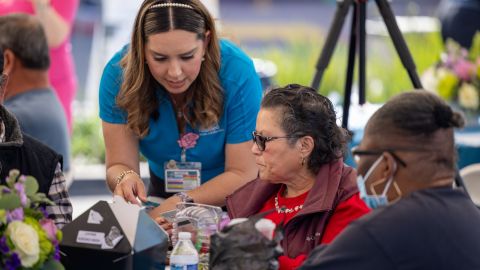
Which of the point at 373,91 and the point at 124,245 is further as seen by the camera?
the point at 373,91

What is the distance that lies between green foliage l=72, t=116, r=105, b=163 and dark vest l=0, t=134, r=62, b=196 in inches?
182

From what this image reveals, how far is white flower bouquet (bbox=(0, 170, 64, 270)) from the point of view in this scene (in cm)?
216

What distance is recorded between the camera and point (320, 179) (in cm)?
284

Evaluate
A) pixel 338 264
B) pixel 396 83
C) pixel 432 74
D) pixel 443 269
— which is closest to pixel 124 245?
pixel 338 264

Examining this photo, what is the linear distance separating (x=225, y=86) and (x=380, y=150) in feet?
3.75

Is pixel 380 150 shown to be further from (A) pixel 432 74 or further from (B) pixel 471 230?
(A) pixel 432 74

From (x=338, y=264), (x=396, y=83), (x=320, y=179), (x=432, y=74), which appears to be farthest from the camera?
(x=396, y=83)

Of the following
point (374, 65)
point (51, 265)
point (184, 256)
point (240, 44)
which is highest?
point (51, 265)

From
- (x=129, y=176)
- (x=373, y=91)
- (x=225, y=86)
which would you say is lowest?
(x=373, y=91)

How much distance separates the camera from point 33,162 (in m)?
2.82

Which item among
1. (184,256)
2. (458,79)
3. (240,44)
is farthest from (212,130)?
(240,44)

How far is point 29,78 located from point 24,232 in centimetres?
247

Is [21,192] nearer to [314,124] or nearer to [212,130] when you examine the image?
[314,124]

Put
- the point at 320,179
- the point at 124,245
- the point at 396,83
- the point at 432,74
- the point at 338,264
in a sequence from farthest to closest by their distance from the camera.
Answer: the point at 396,83 < the point at 432,74 < the point at 320,179 < the point at 124,245 < the point at 338,264
